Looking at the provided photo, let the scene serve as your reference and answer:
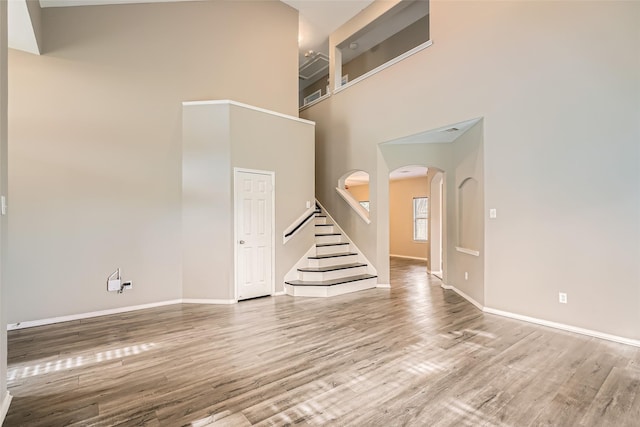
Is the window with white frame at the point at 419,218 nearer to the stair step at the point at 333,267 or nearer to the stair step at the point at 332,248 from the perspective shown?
the stair step at the point at 332,248

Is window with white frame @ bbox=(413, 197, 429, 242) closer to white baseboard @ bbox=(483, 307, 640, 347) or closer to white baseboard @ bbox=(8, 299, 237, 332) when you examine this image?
white baseboard @ bbox=(483, 307, 640, 347)

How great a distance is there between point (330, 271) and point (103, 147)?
3.92m

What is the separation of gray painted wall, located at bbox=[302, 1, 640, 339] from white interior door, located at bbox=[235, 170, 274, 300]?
9.63ft

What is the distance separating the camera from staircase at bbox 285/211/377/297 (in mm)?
5059

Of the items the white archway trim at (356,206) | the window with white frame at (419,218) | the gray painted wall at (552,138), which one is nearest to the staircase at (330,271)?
the white archway trim at (356,206)

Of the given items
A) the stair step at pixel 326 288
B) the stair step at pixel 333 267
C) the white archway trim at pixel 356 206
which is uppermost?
the white archway trim at pixel 356 206

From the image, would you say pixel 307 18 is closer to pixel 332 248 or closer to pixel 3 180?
pixel 332 248

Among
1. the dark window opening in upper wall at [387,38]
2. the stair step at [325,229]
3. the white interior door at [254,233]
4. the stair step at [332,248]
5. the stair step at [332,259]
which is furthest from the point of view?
the stair step at [325,229]

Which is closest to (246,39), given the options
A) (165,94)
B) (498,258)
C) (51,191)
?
(165,94)

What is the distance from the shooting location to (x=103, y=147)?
4.18 meters

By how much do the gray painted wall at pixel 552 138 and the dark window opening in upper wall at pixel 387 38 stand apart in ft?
5.84

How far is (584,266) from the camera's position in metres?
3.34

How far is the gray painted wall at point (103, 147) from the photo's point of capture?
376cm

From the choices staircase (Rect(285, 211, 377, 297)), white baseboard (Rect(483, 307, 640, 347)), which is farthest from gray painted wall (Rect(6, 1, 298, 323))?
white baseboard (Rect(483, 307, 640, 347))
